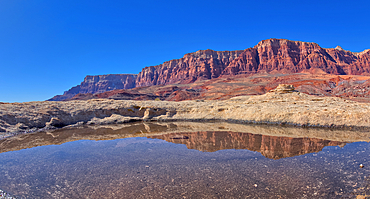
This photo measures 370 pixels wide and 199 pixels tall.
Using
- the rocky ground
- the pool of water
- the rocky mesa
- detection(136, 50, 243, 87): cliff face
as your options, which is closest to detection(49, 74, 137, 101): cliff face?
the rocky mesa

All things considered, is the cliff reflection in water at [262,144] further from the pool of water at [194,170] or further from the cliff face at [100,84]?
the cliff face at [100,84]

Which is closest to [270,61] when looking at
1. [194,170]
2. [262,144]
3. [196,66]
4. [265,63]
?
[265,63]

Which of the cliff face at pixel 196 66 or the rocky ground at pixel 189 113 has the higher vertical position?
the cliff face at pixel 196 66

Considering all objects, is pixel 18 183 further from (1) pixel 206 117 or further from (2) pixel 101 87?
(2) pixel 101 87

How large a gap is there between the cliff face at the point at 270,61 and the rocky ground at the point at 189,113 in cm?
11745

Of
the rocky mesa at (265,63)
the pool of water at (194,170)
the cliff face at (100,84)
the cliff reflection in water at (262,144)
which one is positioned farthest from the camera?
the cliff face at (100,84)

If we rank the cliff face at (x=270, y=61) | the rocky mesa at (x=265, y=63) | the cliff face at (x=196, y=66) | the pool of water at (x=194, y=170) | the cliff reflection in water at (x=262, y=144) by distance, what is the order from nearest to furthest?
the pool of water at (x=194, y=170), the cliff reflection in water at (x=262, y=144), the rocky mesa at (x=265, y=63), the cliff face at (x=270, y=61), the cliff face at (x=196, y=66)

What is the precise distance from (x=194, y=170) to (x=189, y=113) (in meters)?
12.1

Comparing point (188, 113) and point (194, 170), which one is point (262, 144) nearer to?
point (194, 170)

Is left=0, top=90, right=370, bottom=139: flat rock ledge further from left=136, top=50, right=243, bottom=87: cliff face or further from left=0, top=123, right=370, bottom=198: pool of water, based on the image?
left=136, top=50, right=243, bottom=87: cliff face

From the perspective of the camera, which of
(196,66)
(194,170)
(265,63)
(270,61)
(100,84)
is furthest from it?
(100,84)

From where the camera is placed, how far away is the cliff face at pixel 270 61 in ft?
390

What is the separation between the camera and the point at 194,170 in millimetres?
5527

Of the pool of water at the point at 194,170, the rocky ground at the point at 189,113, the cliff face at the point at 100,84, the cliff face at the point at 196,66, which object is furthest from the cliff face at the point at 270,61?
the pool of water at the point at 194,170
